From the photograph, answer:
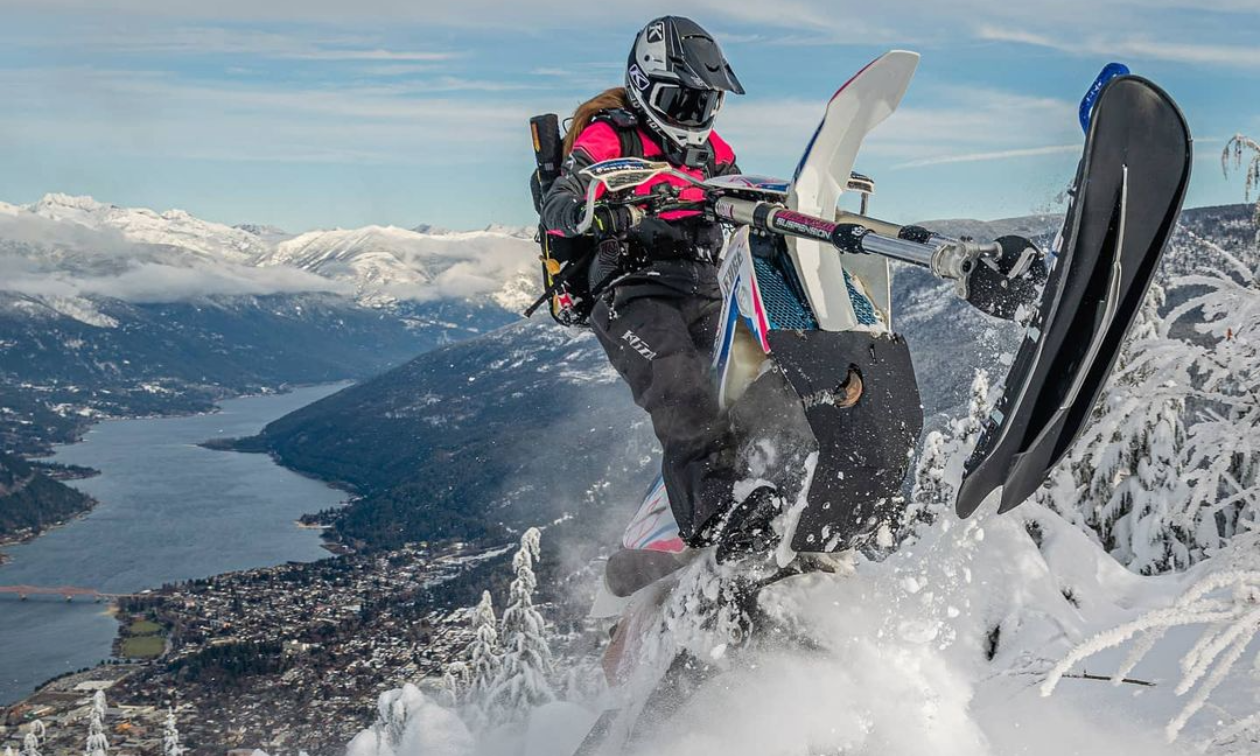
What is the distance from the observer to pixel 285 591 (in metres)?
102

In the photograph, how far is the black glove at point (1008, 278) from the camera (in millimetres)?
3182

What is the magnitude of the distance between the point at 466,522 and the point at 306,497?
37.4m

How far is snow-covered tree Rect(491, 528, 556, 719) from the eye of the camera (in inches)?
867

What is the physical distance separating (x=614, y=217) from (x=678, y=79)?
107 centimetres

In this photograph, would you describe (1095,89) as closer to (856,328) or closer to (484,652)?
(856,328)

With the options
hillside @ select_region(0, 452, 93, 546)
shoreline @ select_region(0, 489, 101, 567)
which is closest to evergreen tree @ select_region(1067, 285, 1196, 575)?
shoreline @ select_region(0, 489, 101, 567)

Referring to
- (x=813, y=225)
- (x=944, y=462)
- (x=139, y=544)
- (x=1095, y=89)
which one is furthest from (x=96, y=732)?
(x=139, y=544)

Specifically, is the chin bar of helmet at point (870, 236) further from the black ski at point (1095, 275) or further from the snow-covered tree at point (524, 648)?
the snow-covered tree at point (524, 648)

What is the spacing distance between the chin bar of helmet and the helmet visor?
984mm

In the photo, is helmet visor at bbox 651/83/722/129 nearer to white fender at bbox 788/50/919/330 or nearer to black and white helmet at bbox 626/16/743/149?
black and white helmet at bbox 626/16/743/149

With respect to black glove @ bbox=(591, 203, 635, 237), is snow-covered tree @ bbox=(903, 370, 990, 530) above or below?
below

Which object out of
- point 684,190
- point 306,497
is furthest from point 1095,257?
point 306,497

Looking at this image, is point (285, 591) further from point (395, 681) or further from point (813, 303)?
point (813, 303)

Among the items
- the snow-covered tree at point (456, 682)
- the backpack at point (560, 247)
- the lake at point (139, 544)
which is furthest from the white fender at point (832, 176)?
the lake at point (139, 544)
